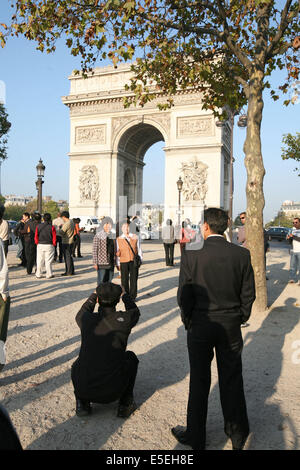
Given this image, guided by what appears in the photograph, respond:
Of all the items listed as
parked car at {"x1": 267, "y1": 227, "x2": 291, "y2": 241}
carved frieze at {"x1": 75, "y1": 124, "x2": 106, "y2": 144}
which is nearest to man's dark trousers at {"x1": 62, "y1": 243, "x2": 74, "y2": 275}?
carved frieze at {"x1": 75, "y1": 124, "x2": 106, "y2": 144}

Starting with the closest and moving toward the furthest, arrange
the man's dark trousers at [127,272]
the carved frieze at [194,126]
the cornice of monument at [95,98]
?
the man's dark trousers at [127,272]
the carved frieze at [194,126]
the cornice of monument at [95,98]

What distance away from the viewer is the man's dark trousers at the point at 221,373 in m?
2.67

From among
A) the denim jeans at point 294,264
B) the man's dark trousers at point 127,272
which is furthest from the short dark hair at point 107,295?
the denim jeans at point 294,264

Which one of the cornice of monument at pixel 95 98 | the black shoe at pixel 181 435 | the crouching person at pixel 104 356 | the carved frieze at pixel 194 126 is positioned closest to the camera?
the black shoe at pixel 181 435

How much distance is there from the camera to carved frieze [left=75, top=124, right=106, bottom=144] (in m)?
31.7

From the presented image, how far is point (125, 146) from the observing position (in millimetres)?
32844

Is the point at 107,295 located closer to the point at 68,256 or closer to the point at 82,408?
the point at 82,408

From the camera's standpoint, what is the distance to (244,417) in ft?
8.99

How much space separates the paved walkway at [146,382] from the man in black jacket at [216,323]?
284 mm

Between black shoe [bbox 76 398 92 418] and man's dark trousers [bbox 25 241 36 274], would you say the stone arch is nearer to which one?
man's dark trousers [bbox 25 241 36 274]

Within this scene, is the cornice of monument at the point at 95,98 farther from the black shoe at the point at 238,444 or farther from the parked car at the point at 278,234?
the black shoe at the point at 238,444

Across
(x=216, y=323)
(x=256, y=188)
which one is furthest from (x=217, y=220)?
(x=256, y=188)

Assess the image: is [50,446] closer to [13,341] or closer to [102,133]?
[13,341]

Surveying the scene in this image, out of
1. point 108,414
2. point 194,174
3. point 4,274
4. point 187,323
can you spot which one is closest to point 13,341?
point 4,274
